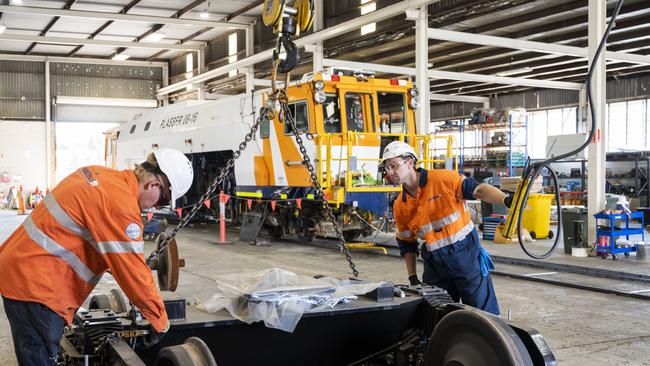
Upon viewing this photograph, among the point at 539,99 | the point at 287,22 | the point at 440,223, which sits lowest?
the point at 440,223

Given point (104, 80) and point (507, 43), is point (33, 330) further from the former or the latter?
point (104, 80)

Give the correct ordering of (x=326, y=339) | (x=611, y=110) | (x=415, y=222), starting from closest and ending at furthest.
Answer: (x=326, y=339), (x=415, y=222), (x=611, y=110)

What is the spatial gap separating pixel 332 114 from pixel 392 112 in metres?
1.27

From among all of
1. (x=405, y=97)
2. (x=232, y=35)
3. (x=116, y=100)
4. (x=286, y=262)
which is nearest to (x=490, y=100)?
(x=232, y=35)

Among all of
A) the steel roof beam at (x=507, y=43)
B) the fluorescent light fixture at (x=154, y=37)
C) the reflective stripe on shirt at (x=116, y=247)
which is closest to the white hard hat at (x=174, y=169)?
the reflective stripe on shirt at (x=116, y=247)

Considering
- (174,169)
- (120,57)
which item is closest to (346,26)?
(174,169)

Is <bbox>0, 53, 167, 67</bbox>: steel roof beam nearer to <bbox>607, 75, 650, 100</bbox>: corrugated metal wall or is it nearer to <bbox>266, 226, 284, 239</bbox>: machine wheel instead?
<bbox>266, 226, 284, 239</bbox>: machine wheel

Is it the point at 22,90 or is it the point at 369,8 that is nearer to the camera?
the point at 369,8

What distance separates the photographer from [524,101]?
2848 centimetres

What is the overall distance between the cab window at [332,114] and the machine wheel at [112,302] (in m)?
7.62

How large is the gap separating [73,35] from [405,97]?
16.4 m

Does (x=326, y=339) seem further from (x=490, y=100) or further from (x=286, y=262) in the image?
(x=490, y=100)

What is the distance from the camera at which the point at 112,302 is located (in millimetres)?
4070

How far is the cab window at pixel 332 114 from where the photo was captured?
1150 cm
